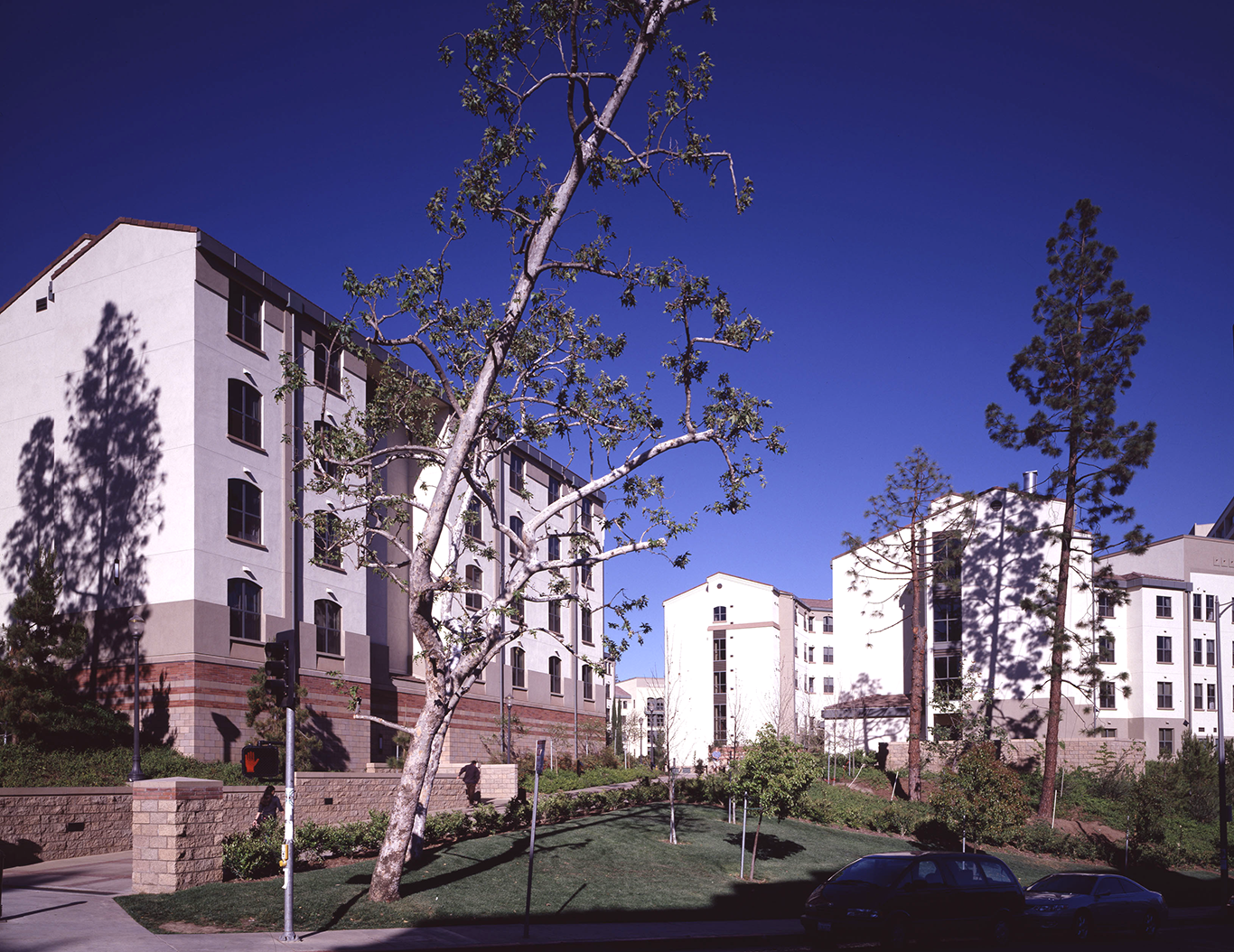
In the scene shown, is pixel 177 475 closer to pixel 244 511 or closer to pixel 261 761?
pixel 244 511

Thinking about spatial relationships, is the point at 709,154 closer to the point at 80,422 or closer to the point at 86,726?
the point at 86,726

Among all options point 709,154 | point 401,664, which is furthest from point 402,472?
point 709,154

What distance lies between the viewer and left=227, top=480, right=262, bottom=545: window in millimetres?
29781

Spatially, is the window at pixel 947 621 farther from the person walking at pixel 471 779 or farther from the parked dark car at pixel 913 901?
the parked dark car at pixel 913 901

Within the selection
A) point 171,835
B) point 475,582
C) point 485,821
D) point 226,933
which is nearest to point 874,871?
point 226,933

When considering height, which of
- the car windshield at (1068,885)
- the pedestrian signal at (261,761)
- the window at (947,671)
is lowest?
the car windshield at (1068,885)

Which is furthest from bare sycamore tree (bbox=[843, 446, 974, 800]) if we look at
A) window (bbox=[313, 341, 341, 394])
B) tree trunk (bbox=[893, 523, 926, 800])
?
window (bbox=[313, 341, 341, 394])

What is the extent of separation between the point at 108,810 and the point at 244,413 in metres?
13.2

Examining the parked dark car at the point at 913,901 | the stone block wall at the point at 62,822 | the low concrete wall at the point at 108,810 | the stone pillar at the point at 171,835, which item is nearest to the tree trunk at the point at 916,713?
the parked dark car at the point at 913,901

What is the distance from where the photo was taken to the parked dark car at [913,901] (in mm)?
15195

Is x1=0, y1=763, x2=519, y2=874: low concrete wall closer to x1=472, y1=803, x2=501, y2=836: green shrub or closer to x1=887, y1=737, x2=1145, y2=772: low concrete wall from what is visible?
x1=472, y1=803, x2=501, y2=836: green shrub

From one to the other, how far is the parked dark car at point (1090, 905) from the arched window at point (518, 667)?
100 feet

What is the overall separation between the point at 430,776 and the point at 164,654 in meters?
12.6

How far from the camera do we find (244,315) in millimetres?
31219
